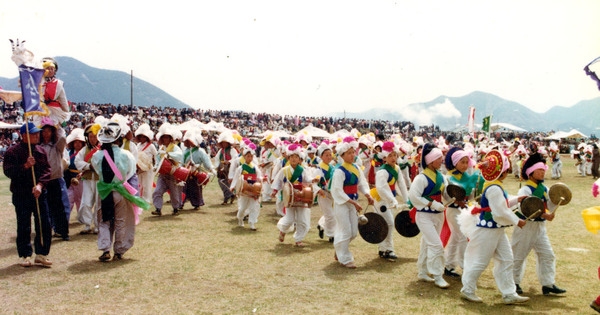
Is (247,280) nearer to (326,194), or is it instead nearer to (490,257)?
(326,194)

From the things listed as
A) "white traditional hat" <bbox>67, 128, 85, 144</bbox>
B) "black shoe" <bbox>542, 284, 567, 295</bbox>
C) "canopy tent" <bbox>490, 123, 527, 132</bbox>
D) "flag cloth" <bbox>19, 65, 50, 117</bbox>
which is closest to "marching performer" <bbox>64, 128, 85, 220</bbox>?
"white traditional hat" <bbox>67, 128, 85, 144</bbox>

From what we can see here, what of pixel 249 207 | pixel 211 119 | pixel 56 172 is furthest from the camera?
pixel 211 119

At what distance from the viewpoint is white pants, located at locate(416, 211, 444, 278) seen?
6.18 m

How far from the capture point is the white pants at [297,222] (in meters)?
8.61

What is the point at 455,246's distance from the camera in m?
6.85

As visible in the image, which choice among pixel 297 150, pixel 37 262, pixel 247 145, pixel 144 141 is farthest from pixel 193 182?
pixel 37 262

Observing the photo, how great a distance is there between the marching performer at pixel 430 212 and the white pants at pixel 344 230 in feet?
3.54

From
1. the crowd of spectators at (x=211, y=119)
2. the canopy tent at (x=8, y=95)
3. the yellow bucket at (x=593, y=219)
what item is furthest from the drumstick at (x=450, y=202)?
the crowd of spectators at (x=211, y=119)

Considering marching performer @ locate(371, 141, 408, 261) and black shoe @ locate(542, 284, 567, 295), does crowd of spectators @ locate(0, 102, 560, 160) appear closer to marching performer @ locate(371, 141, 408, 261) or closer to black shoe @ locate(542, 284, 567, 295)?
marching performer @ locate(371, 141, 408, 261)

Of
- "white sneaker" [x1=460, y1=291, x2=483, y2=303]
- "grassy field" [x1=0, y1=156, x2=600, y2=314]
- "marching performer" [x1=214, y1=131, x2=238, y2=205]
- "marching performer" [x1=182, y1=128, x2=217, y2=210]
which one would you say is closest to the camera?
"grassy field" [x1=0, y1=156, x2=600, y2=314]

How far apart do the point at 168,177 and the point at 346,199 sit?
5969mm

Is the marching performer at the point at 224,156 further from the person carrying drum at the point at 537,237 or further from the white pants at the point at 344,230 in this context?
the person carrying drum at the point at 537,237

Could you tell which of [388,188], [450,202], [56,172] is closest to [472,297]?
[450,202]

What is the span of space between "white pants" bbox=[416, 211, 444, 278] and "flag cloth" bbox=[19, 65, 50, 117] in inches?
216
